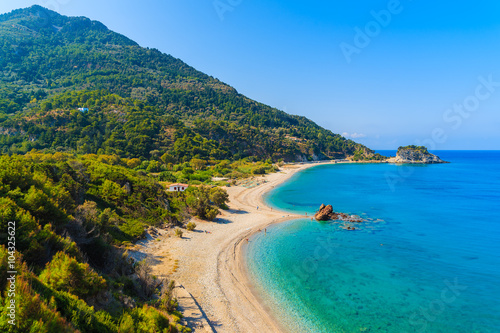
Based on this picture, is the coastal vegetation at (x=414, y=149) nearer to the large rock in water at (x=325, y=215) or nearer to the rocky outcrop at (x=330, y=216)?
the rocky outcrop at (x=330, y=216)

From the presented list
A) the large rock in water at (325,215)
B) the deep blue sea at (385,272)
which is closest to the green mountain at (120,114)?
the large rock in water at (325,215)

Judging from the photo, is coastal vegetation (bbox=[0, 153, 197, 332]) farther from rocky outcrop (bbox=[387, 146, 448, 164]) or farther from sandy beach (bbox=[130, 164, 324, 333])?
rocky outcrop (bbox=[387, 146, 448, 164])

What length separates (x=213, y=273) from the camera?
1788 centimetres

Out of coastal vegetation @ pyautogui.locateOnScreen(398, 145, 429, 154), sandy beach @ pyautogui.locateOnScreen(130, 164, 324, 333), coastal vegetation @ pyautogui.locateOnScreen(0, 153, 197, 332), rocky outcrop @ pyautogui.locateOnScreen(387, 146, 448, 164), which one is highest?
coastal vegetation @ pyautogui.locateOnScreen(398, 145, 429, 154)

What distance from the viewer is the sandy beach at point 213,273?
41.9 ft

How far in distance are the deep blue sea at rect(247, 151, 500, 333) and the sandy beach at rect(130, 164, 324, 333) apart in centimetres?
136

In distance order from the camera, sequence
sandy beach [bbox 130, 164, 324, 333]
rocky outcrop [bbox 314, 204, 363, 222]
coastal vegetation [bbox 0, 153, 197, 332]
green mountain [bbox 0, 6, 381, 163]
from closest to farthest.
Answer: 1. coastal vegetation [bbox 0, 153, 197, 332]
2. sandy beach [bbox 130, 164, 324, 333]
3. rocky outcrop [bbox 314, 204, 363, 222]
4. green mountain [bbox 0, 6, 381, 163]

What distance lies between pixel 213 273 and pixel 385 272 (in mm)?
14340

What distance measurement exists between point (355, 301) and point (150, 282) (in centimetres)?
1308

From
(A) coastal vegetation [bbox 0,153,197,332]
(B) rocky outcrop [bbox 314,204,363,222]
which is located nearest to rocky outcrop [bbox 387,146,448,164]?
(B) rocky outcrop [bbox 314,204,363,222]

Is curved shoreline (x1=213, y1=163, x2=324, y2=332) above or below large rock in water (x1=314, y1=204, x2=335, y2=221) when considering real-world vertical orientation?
below

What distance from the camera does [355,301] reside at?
1584 centimetres

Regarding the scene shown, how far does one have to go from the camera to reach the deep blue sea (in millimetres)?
14141

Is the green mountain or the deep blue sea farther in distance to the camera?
the green mountain
